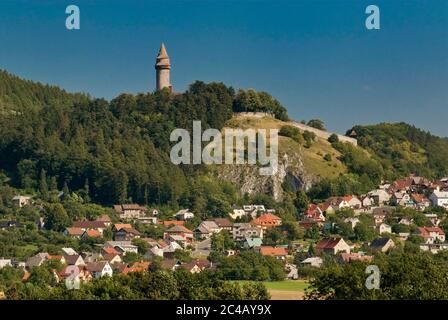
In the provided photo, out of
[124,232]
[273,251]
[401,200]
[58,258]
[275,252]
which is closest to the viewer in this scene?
[58,258]

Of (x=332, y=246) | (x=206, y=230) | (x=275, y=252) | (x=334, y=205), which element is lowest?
(x=275, y=252)

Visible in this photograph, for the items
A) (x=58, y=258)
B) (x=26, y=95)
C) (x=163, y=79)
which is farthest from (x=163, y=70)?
(x=58, y=258)

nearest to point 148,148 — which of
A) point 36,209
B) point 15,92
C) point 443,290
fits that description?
point 36,209

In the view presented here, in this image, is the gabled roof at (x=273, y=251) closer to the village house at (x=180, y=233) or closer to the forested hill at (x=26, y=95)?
the village house at (x=180, y=233)

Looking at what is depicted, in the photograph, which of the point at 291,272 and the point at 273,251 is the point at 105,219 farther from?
the point at 291,272

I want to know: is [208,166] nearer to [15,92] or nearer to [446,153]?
[446,153]

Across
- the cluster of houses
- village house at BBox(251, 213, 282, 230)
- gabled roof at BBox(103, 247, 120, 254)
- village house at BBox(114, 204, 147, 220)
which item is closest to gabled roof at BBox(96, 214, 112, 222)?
the cluster of houses
